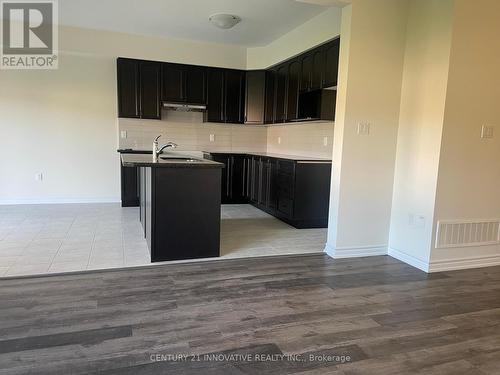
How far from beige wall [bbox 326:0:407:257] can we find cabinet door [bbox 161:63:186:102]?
3.26 meters

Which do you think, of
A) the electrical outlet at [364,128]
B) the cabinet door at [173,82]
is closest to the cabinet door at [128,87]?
the cabinet door at [173,82]

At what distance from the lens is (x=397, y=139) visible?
3.53m

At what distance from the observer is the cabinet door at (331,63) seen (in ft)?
13.8

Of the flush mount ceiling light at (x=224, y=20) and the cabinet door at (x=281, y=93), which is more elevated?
the flush mount ceiling light at (x=224, y=20)

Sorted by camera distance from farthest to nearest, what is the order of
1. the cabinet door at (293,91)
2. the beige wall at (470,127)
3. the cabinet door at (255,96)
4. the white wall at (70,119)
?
the cabinet door at (255,96), the white wall at (70,119), the cabinet door at (293,91), the beige wall at (470,127)

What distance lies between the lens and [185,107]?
5969 millimetres

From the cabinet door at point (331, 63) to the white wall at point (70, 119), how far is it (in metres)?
2.64

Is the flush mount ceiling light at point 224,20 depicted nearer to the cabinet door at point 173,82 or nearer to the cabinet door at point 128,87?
the cabinet door at point 173,82

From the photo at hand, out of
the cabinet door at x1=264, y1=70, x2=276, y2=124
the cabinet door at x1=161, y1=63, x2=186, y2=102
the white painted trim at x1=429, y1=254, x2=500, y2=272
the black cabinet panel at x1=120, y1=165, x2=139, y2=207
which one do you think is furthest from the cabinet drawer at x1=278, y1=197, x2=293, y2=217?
the cabinet door at x1=161, y1=63, x2=186, y2=102

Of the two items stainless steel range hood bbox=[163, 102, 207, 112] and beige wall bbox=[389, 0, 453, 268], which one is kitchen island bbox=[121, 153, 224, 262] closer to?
beige wall bbox=[389, 0, 453, 268]

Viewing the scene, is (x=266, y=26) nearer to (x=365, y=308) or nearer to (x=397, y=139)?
(x=397, y=139)


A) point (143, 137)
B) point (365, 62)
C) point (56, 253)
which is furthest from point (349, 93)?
point (143, 137)

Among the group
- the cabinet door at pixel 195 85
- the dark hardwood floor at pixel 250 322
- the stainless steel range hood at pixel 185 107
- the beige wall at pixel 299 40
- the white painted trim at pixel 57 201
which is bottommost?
the dark hardwood floor at pixel 250 322

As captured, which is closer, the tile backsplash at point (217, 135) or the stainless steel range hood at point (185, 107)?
the tile backsplash at point (217, 135)
